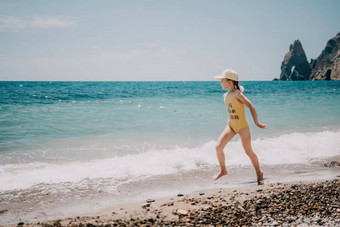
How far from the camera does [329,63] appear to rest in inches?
5108

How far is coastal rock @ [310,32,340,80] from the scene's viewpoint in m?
122

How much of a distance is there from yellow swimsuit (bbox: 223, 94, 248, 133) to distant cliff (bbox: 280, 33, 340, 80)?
444 ft

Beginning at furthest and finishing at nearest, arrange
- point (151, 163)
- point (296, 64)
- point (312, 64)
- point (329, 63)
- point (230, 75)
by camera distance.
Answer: point (296, 64) < point (312, 64) < point (329, 63) < point (151, 163) < point (230, 75)

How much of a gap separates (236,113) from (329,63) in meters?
147

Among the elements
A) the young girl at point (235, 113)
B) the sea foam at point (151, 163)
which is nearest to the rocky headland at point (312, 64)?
the sea foam at point (151, 163)

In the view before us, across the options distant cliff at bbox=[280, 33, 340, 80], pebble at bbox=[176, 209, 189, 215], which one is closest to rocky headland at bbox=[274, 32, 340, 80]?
distant cliff at bbox=[280, 33, 340, 80]

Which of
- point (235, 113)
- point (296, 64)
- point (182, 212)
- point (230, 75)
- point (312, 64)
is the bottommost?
point (182, 212)

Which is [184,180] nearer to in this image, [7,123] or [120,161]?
[120,161]

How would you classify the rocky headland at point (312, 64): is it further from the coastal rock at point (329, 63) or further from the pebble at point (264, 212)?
the pebble at point (264, 212)

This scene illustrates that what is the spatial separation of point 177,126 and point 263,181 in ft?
23.7

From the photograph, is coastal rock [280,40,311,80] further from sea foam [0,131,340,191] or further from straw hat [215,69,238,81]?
straw hat [215,69,238,81]

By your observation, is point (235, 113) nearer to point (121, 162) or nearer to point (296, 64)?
point (121, 162)

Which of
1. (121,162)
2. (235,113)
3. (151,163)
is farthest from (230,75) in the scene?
(121,162)

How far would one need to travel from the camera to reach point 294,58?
15788 centimetres
